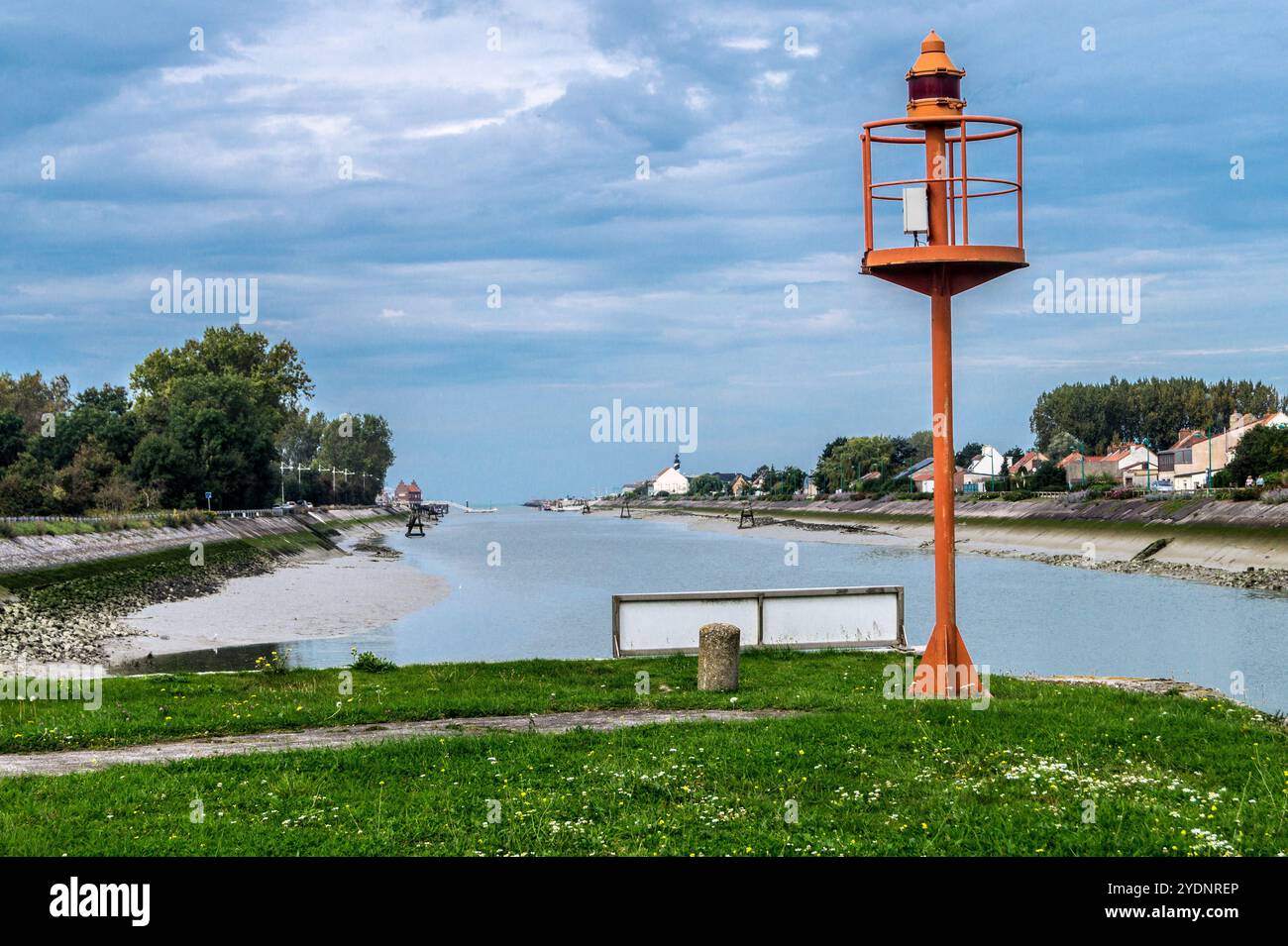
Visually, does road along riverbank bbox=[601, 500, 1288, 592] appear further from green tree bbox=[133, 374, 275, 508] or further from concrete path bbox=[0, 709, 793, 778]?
green tree bbox=[133, 374, 275, 508]

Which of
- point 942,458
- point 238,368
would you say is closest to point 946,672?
point 942,458

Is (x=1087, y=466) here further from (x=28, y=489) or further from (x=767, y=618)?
(x=767, y=618)

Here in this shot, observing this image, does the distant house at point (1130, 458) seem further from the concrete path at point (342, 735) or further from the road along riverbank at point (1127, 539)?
the concrete path at point (342, 735)

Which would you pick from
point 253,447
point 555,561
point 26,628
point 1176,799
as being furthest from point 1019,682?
point 253,447

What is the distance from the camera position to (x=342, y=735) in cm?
1430

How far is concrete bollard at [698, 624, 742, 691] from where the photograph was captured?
17234mm

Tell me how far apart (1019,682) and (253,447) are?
9876cm

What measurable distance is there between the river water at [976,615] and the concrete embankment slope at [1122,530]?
6608 millimetres

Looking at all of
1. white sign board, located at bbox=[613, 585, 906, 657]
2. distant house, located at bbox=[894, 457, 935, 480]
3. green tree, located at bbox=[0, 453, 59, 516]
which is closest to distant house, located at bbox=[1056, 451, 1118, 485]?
distant house, located at bbox=[894, 457, 935, 480]

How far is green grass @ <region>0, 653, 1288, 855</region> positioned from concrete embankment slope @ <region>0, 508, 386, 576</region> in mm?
39683

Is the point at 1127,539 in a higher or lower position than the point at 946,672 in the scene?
lower

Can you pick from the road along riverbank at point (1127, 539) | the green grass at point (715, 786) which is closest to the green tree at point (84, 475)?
the road along riverbank at point (1127, 539)

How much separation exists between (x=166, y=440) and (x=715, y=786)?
95.3m

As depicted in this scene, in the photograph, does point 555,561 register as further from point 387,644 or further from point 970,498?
point 970,498
